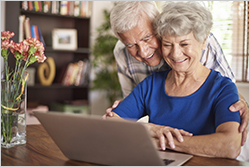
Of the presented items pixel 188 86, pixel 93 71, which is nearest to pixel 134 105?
pixel 188 86

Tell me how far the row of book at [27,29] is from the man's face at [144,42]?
2.37 m

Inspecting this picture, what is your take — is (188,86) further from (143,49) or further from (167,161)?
(167,161)

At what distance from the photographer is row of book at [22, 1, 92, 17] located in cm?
380

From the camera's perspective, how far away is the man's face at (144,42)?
154cm

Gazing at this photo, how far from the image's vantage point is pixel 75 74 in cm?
418

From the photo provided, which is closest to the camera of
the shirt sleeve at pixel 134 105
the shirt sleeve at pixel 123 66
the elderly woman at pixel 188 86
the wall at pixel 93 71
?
the elderly woman at pixel 188 86

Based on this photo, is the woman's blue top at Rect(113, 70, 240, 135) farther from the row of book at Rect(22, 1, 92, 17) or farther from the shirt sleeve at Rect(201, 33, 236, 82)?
the row of book at Rect(22, 1, 92, 17)

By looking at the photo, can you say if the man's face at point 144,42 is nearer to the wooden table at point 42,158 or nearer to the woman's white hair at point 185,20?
the woman's white hair at point 185,20

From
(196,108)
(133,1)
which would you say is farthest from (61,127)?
(133,1)

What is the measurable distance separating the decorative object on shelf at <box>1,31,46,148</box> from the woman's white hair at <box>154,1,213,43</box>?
0.57 m

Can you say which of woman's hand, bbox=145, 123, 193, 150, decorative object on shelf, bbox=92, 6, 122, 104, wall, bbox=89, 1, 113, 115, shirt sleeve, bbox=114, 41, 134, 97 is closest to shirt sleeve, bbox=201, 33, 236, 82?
shirt sleeve, bbox=114, 41, 134, 97

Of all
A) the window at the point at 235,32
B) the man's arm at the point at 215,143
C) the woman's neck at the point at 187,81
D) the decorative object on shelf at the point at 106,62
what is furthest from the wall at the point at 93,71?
the man's arm at the point at 215,143

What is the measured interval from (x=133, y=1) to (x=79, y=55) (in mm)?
2870

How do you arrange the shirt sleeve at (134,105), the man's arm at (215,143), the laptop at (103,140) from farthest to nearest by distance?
the shirt sleeve at (134,105), the man's arm at (215,143), the laptop at (103,140)
